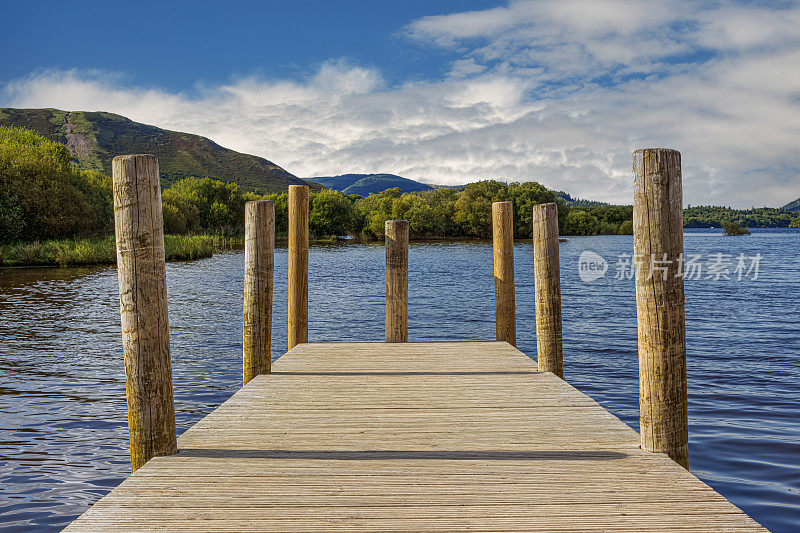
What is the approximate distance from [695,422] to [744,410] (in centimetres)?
133

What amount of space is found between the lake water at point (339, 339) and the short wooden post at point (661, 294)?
2.42 m

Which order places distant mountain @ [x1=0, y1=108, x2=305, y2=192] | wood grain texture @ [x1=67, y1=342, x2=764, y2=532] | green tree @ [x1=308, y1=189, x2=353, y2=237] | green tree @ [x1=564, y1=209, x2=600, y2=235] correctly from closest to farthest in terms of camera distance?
wood grain texture @ [x1=67, y1=342, x2=764, y2=532], green tree @ [x1=308, y1=189, x2=353, y2=237], green tree @ [x1=564, y1=209, x2=600, y2=235], distant mountain @ [x1=0, y1=108, x2=305, y2=192]

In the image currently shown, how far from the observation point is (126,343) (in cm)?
398

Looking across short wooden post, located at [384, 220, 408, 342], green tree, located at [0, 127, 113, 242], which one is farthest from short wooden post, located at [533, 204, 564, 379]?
green tree, located at [0, 127, 113, 242]

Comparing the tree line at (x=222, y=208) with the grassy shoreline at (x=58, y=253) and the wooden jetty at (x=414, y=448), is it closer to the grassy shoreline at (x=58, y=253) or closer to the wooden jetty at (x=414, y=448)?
the grassy shoreline at (x=58, y=253)

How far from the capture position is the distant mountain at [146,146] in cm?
15100

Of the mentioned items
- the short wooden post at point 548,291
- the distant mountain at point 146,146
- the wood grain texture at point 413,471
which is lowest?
the wood grain texture at point 413,471

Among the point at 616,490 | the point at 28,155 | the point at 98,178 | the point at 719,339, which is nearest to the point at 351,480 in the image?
Answer: the point at 616,490

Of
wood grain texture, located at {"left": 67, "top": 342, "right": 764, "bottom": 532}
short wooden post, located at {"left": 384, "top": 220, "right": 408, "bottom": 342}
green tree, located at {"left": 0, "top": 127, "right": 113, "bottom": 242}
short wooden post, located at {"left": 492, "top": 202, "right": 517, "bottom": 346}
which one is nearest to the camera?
wood grain texture, located at {"left": 67, "top": 342, "right": 764, "bottom": 532}

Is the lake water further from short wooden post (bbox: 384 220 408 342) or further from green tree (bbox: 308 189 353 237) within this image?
green tree (bbox: 308 189 353 237)

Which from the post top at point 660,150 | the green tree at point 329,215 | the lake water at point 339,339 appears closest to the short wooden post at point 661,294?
the post top at point 660,150

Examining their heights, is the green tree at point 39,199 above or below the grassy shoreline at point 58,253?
above

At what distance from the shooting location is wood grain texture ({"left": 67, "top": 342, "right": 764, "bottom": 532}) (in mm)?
3100

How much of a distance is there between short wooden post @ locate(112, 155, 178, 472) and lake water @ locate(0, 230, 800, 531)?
2386mm
